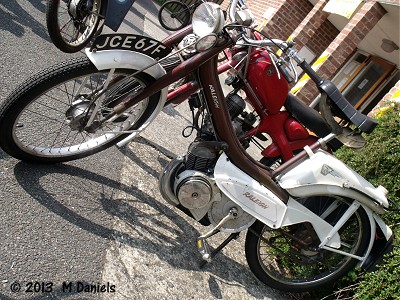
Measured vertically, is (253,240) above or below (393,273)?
below

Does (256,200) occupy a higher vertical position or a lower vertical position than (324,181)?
lower

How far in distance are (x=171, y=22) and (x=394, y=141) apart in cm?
285

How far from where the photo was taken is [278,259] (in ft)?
11.3

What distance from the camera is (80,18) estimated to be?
4059 millimetres

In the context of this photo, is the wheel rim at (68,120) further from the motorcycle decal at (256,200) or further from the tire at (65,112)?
the motorcycle decal at (256,200)

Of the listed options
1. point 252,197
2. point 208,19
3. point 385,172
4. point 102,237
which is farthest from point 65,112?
point 385,172

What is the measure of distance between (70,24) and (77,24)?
0.24 ft

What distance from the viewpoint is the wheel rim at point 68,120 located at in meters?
2.66

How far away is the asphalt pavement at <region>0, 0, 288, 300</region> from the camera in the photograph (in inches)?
88.4

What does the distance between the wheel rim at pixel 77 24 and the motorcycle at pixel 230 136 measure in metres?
1.04

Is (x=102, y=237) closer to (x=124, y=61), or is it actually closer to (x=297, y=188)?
(x=124, y=61)

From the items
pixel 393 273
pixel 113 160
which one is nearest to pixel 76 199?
pixel 113 160

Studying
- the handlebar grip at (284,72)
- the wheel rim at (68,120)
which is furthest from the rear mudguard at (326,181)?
the wheel rim at (68,120)

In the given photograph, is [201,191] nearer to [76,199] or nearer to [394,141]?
[76,199]
